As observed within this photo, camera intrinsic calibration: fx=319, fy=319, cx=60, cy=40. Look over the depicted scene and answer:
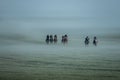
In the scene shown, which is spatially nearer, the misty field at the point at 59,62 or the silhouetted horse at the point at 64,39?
the misty field at the point at 59,62

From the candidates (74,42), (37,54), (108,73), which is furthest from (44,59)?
(108,73)

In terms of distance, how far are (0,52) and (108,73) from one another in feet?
5.60

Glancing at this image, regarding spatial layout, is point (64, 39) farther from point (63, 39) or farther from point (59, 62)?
point (59, 62)

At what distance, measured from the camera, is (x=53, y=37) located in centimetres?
488

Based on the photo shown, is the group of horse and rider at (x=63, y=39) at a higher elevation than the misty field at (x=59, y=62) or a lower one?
higher

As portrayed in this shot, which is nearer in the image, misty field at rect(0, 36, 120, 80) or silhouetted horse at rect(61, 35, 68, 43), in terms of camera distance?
misty field at rect(0, 36, 120, 80)

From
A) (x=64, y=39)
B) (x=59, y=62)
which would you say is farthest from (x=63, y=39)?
(x=59, y=62)

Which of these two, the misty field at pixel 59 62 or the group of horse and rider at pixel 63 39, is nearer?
the misty field at pixel 59 62

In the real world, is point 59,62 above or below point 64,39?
below

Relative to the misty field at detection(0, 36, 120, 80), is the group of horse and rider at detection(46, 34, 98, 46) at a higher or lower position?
higher

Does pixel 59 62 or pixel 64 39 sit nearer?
pixel 59 62

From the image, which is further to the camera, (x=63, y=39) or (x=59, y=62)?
(x=63, y=39)

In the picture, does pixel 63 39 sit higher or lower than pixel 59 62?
higher

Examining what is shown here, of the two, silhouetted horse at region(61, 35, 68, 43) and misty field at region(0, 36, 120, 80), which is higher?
→ silhouetted horse at region(61, 35, 68, 43)
